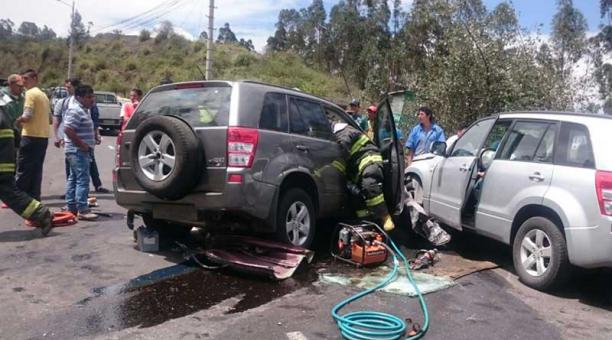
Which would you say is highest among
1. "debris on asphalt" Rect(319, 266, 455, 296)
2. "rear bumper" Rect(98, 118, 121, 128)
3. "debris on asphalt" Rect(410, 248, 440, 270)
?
"rear bumper" Rect(98, 118, 121, 128)

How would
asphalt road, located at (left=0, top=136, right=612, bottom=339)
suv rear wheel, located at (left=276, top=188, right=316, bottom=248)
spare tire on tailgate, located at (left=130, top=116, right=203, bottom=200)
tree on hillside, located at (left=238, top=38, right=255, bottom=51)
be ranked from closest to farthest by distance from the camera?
asphalt road, located at (left=0, top=136, right=612, bottom=339) → spare tire on tailgate, located at (left=130, top=116, right=203, bottom=200) → suv rear wheel, located at (left=276, top=188, right=316, bottom=248) → tree on hillside, located at (left=238, top=38, right=255, bottom=51)

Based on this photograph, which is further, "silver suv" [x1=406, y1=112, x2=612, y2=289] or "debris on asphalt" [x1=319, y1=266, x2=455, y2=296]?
"debris on asphalt" [x1=319, y1=266, x2=455, y2=296]

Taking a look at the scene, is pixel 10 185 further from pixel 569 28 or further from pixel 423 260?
pixel 569 28

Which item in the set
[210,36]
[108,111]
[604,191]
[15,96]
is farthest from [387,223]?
[210,36]

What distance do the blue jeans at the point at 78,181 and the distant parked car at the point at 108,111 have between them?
16.4 m

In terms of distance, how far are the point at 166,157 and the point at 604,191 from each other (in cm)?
392

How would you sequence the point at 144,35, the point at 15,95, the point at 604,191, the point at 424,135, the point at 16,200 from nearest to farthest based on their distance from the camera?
the point at 604,191 < the point at 16,200 < the point at 15,95 < the point at 424,135 < the point at 144,35

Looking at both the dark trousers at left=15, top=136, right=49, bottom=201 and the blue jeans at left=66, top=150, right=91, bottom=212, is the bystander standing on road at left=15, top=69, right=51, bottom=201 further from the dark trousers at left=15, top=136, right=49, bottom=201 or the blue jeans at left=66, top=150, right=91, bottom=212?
the blue jeans at left=66, top=150, right=91, bottom=212

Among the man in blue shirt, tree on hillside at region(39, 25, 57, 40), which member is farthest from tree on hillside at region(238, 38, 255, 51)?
the man in blue shirt

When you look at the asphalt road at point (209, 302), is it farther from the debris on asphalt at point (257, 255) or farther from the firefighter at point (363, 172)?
the firefighter at point (363, 172)

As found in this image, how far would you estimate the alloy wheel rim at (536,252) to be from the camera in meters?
5.48

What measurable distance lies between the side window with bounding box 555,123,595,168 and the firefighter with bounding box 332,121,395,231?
1.96 metres

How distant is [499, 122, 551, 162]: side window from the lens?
5.99 meters

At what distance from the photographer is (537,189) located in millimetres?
5637
